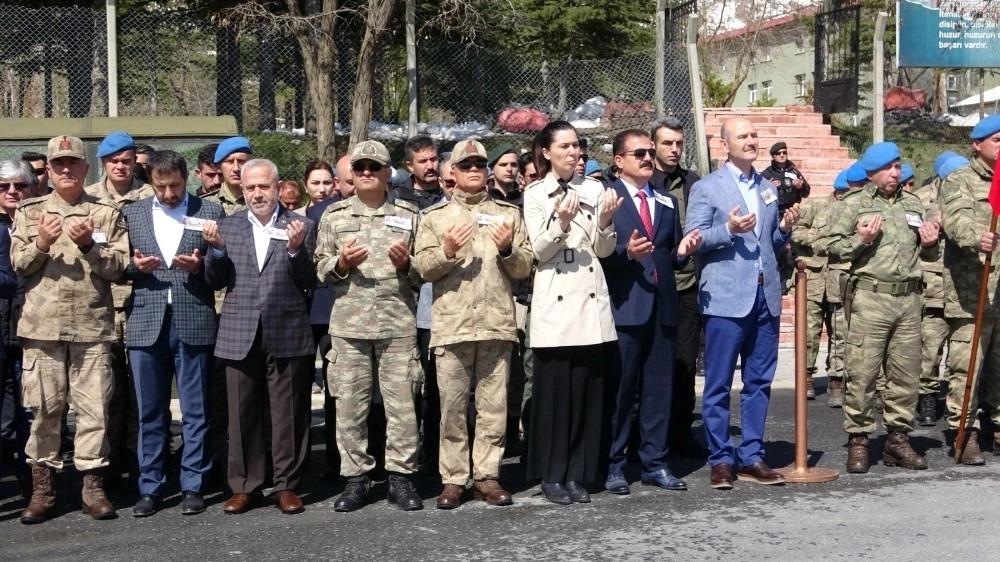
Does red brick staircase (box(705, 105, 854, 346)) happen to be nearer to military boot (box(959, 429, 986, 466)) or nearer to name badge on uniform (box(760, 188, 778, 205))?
military boot (box(959, 429, 986, 466))

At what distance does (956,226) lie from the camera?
7.73 meters

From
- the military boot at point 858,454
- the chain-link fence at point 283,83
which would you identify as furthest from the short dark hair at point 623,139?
the chain-link fence at point 283,83

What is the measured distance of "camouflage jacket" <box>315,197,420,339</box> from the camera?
21.9 ft

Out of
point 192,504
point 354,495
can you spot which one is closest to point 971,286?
point 354,495

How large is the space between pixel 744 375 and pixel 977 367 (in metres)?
1.65

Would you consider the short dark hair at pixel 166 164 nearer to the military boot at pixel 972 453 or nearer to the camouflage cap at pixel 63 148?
the camouflage cap at pixel 63 148

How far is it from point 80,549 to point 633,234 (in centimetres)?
324

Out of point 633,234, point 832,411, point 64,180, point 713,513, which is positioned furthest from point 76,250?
point 832,411

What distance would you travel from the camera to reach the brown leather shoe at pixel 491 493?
6.77m

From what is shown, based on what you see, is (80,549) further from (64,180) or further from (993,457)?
(993,457)

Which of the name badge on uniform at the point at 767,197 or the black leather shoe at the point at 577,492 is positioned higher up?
the name badge on uniform at the point at 767,197

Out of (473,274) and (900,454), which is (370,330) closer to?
(473,274)

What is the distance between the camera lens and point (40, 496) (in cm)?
664

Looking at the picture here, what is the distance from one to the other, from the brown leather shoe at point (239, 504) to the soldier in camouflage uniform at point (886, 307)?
3.49m
